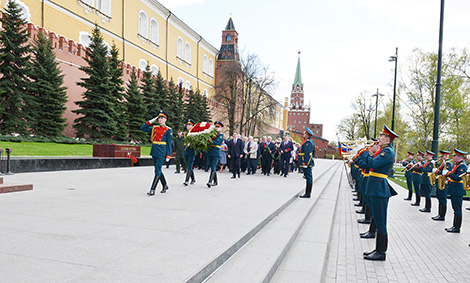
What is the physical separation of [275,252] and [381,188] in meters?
1.92

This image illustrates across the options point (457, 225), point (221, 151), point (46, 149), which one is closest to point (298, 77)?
point (221, 151)

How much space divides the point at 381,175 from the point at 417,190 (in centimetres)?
681

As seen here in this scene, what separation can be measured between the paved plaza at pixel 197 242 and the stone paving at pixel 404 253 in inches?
0.7


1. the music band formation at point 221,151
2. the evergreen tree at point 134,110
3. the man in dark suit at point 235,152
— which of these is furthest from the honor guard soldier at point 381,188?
the evergreen tree at point 134,110

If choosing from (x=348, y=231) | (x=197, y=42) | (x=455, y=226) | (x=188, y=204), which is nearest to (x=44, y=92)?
(x=188, y=204)

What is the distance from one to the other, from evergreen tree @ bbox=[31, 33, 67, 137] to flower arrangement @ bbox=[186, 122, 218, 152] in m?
13.0


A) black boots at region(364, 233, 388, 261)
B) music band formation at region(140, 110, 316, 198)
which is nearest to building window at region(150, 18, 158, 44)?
music band formation at region(140, 110, 316, 198)

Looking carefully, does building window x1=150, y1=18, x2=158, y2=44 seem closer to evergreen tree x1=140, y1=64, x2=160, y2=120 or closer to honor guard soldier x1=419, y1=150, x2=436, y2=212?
evergreen tree x1=140, y1=64, x2=160, y2=120

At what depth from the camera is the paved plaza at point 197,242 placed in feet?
10.2

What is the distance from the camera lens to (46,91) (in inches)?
742

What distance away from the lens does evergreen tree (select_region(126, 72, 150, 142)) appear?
2641 cm

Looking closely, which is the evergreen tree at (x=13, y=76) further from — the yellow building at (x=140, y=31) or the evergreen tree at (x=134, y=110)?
the evergreen tree at (x=134, y=110)

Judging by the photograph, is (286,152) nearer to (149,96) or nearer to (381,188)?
(381,188)

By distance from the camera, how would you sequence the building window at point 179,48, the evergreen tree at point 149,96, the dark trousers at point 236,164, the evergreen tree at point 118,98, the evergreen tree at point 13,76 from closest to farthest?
the dark trousers at point 236,164
the evergreen tree at point 13,76
the evergreen tree at point 118,98
the evergreen tree at point 149,96
the building window at point 179,48
